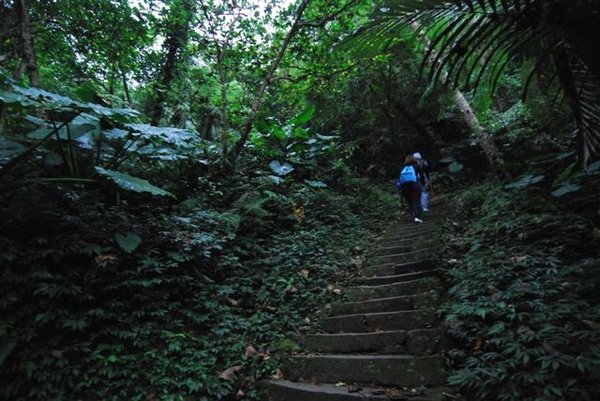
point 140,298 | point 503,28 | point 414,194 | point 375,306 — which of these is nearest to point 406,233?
point 414,194

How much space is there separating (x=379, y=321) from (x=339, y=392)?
120 cm

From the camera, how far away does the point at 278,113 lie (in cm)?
1588

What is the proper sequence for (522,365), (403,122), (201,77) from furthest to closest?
1. (403,122)
2. (201,77)
3. (522,365)

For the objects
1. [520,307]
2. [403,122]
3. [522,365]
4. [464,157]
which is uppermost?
[403,122]

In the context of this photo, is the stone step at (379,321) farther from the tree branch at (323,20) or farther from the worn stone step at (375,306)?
the tree branch at (323,20)

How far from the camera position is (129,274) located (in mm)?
4648

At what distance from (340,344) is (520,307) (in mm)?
1879

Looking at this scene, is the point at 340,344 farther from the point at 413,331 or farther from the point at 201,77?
the point at 201,77

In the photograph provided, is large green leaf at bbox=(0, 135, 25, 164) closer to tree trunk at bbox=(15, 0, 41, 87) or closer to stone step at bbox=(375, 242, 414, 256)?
tree trunk at bbox=(15, 0, 41, 87)

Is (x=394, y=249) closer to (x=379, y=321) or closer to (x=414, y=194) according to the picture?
(x=414, y=194)

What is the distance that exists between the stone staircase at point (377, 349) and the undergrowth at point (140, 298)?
0.36 meters

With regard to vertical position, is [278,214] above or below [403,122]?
below

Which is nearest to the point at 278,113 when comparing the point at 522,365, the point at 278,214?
the point at 278,214

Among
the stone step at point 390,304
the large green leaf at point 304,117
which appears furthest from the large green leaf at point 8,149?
A: the large green leaf at point 304,117
